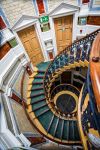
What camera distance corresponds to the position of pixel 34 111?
7.20 metres

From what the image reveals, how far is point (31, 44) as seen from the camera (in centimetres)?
780

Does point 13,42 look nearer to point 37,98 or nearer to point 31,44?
point 31,44

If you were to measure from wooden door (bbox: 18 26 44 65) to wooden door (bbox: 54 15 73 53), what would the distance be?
3.51 feet

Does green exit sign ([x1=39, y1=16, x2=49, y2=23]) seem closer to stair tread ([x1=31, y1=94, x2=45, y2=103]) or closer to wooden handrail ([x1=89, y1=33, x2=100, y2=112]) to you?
stair tread ([x1=31, y1=94, x2=45, y2=103])

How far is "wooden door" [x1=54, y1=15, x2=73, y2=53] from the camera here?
7.51 m

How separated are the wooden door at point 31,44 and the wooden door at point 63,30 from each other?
1.07 metres

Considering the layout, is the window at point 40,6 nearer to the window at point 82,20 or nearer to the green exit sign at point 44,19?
the green exit sign at point 44,19

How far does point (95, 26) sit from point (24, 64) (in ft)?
11.6

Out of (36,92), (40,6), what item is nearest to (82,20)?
(40,6)

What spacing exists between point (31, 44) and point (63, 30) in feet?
5.59

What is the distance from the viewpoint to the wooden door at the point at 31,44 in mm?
7298

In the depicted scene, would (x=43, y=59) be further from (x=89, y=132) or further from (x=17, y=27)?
(x=89, y=132)

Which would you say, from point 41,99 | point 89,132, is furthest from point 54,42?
point 89,132

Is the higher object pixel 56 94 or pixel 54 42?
pixel 54 42
